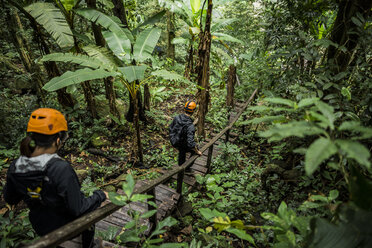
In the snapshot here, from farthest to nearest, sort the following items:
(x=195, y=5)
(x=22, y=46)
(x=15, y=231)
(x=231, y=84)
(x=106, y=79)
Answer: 1. (x=231, y=84)
2. (x=195, y=5)
3. (x=22, y=46)
4. (x=106, y=79)
5. (x=15, y=231)

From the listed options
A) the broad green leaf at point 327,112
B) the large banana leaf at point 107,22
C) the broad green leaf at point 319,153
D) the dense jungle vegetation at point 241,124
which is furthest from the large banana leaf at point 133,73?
the broad green leaf at point 319,153

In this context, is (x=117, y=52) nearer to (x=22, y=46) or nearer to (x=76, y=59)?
(x=76, y=59)

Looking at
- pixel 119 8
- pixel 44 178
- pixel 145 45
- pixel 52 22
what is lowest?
pixel 44 178

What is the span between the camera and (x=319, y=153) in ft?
3.06

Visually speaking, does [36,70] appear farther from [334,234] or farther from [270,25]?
[334,234]

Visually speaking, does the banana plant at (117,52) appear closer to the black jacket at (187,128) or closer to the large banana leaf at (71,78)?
the large banana leaf at (71,78)

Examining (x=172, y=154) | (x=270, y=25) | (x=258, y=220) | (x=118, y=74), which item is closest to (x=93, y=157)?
(x=172, y=154)

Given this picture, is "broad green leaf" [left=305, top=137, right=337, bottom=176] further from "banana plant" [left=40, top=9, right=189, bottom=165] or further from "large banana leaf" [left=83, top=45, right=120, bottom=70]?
"large banana leaf" [left=83, top=45, right=120, bottom=70]

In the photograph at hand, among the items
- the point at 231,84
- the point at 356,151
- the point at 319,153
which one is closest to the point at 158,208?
the point at 319,153

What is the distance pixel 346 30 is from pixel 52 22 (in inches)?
211

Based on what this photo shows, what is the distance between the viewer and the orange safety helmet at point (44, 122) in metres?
1.66

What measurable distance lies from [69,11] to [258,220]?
254 inches

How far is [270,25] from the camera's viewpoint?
4.20 m

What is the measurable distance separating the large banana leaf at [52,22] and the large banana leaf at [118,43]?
833 mm
